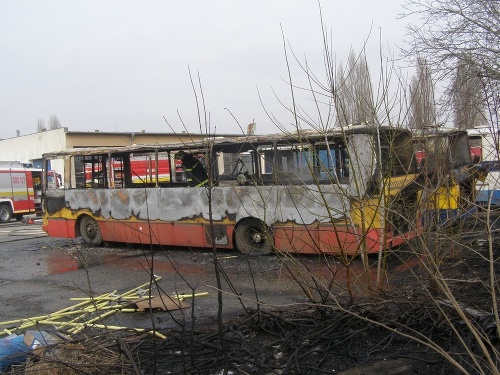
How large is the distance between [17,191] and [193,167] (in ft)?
58.9

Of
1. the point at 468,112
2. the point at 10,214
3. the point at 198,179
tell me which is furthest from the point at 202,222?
the point at 10,214

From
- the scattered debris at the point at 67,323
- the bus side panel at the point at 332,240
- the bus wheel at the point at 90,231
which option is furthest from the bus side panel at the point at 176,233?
the scattered debris at the point at 67,323

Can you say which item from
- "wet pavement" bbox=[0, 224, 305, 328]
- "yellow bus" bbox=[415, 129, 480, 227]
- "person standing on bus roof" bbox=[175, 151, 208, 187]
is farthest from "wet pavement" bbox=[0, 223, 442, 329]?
"person standing on bus roof" bbox=[175, 151, 208, 187]

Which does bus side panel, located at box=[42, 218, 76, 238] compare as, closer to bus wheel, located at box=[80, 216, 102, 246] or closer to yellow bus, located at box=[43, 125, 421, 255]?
yellow bus, located at box=[43, 125, 421, 255]

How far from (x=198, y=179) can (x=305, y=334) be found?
743 cm

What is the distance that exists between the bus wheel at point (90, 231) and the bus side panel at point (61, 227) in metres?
0.26

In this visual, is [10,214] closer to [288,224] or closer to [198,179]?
[198,179]

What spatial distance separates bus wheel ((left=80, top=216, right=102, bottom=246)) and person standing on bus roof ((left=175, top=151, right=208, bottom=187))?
336 centimetres

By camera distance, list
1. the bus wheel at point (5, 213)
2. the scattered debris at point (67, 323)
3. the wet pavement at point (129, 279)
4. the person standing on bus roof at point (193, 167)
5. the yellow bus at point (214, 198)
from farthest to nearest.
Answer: the bus wheel at point (5, 213) → the person standing on bus roof at point (193, 167) → the yellow bus at point (214, 198) → the wet pavement at point (129, 279) → the scattered debris at point (67, 323)

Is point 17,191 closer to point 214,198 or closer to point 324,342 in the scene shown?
point 214,198

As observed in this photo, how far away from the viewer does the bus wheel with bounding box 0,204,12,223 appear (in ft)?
84.2

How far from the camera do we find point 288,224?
1027 cm

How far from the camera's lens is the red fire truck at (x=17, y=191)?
83.9 ft

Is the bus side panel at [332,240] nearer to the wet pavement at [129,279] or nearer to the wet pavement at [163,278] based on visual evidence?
the wet pavement at [163,278]
